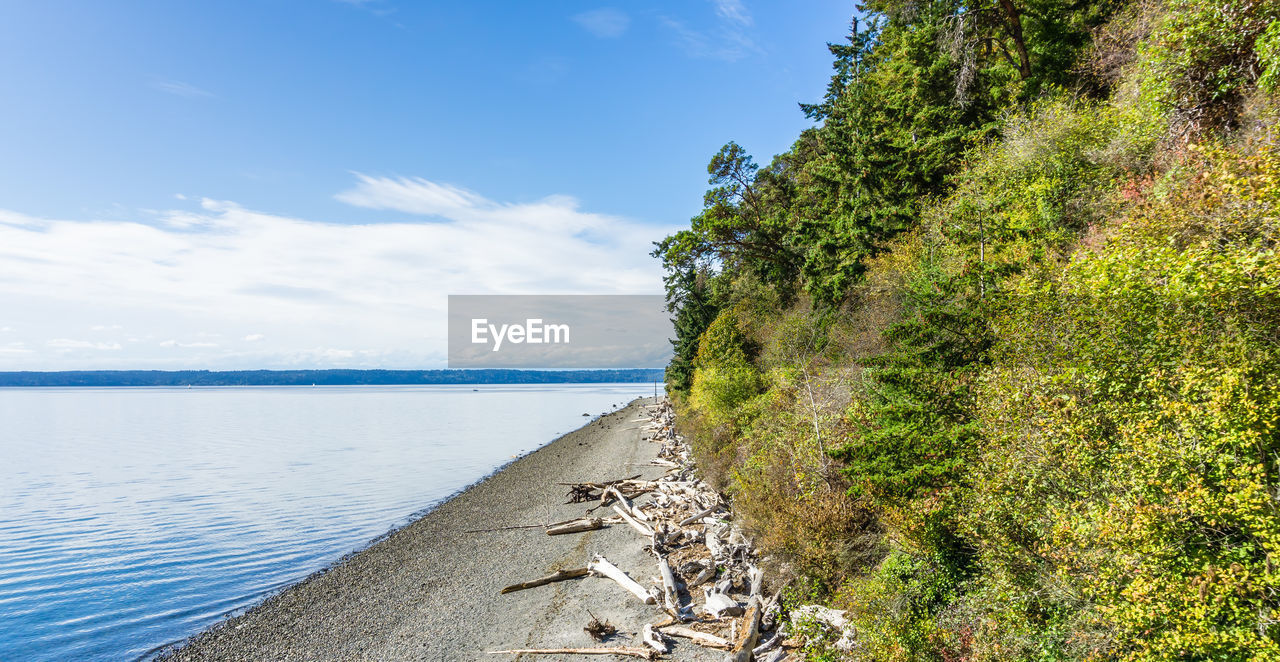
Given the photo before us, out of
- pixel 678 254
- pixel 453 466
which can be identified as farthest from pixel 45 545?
pixel 678 254

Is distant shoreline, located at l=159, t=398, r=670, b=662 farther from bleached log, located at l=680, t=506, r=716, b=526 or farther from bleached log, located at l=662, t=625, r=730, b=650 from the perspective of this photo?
bleached log, located at l=680, t=506, r=716, b=526

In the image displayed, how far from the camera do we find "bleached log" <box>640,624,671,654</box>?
1296cm

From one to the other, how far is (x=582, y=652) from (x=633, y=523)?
11354 millimetres

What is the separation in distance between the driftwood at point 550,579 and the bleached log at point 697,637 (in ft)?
18.7

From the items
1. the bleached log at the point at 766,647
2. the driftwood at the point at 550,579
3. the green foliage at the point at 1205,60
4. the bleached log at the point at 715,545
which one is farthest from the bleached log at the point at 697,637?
the green foliage at the point at 1205,60

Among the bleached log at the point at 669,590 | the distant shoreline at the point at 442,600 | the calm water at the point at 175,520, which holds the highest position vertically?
the bleached log at the point at 669,590

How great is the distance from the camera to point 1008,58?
83.8 feet

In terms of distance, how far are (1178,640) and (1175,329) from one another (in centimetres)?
454

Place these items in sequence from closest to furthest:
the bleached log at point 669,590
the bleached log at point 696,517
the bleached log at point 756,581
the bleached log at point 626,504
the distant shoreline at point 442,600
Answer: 1. the bleached log at point 756,581
2. the bleached log at point 669,590
3. the distant shoreline at point 442,600
4. the bleached log at point 696,517
5. the bleached log at point 626,504

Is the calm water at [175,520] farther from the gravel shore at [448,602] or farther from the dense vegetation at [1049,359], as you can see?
the dense vegetation at [1049,359]

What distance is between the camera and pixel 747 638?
12.4 m

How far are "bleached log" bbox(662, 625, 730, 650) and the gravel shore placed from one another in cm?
26

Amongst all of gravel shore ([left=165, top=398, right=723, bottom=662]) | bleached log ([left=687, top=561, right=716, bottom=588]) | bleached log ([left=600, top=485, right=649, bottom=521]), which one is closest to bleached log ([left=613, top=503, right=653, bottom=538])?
bleached log ([left=600, top=485, right=649, bottom=521])

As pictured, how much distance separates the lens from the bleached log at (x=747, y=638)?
1202 cm
